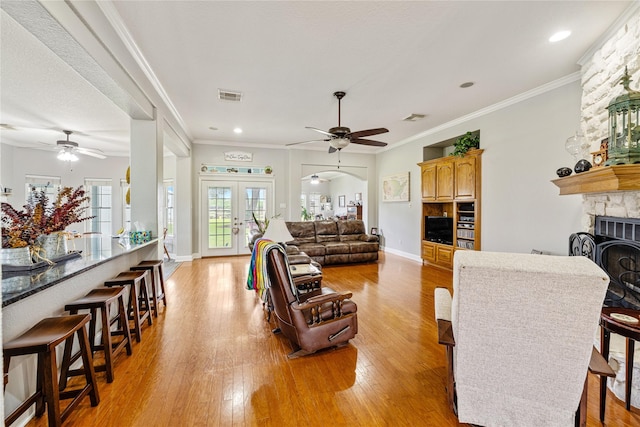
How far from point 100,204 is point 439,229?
916 cm

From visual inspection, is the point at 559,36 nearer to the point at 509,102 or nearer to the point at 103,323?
the point at 509,102

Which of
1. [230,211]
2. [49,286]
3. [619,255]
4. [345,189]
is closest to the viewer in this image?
[49,286]

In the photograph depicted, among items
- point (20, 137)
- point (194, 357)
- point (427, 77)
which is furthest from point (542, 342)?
point (20, 137)

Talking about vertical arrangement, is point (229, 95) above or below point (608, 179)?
above

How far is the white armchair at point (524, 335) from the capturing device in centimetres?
127

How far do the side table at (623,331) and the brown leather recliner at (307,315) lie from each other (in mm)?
1715

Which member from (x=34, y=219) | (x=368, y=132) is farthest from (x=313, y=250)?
(x=34, y=219)

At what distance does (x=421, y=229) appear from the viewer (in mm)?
6512

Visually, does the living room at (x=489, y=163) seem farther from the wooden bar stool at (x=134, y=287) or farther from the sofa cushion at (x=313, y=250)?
the sofa cushion at (x=313, y=250)

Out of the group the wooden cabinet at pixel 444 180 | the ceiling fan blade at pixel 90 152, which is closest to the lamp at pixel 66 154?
the ceiling fan blade at pixel 90 152

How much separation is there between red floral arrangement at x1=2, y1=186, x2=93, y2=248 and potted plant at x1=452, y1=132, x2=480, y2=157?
18.5 feet

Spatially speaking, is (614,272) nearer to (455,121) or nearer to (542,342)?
(542,342)

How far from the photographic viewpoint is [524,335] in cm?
137

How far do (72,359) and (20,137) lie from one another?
22.3ft
